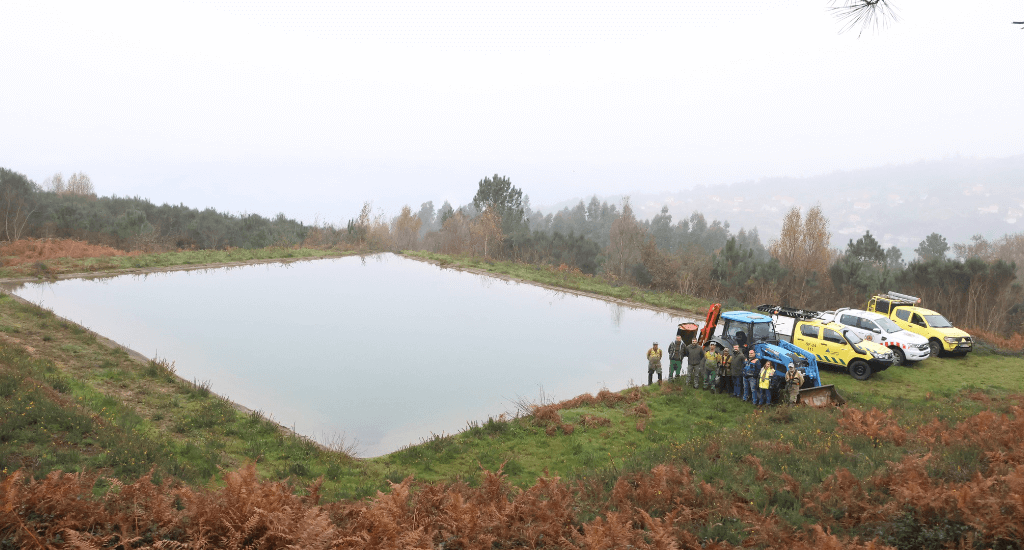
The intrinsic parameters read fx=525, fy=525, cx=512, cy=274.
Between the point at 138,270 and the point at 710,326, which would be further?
the point at 138,270

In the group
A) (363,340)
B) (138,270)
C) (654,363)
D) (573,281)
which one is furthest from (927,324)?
(138,270)

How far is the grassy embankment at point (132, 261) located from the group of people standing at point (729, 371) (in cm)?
2791

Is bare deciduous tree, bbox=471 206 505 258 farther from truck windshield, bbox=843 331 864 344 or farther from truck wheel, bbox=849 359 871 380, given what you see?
truck wheel, bbox=849 359 871 380

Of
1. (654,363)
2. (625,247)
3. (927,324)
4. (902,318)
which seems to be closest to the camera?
(654,363)

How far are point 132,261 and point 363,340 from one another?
64.0 feet

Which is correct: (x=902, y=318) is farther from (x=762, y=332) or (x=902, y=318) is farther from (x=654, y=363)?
(x=654, y=363)

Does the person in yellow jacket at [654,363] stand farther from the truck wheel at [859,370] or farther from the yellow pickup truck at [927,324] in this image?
the yellow pickup truck at [927,324]

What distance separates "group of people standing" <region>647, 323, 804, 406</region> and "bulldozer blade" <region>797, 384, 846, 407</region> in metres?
0.20

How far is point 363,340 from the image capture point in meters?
18.0

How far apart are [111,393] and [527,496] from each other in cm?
999

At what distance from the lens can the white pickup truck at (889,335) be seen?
16.7 meters

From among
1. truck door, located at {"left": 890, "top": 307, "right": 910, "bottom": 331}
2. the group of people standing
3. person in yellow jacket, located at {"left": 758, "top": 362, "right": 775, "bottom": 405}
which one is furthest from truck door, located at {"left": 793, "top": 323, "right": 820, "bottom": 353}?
truck door, located at {"left": 890, "top": 307, "right": 910, "bottom": 331}

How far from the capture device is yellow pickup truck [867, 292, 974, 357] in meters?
18.1

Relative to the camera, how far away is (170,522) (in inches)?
199
